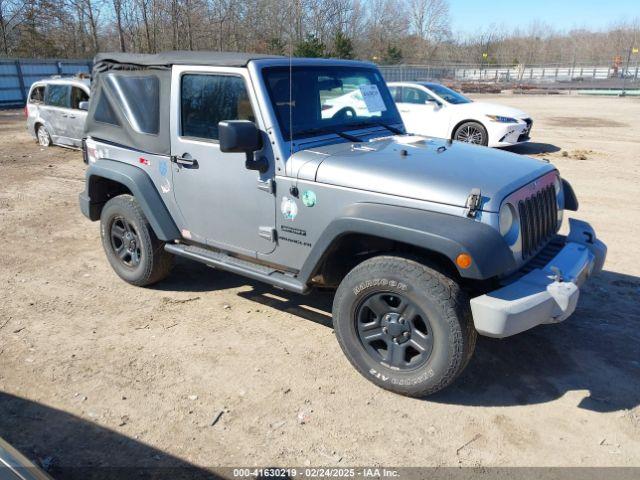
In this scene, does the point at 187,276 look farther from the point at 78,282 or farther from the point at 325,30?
the point at 325,30

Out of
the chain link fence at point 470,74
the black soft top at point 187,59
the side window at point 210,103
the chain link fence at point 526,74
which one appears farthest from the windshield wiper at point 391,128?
the chain link fence at point 526,74

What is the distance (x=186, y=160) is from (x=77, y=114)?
899cm

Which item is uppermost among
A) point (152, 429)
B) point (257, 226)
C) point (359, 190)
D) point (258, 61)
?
point (258, 61)

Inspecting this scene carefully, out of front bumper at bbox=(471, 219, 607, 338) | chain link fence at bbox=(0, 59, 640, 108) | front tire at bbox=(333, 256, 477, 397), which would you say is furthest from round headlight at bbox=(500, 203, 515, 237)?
chain link fence at bbox=(0, 59, 640, 108)

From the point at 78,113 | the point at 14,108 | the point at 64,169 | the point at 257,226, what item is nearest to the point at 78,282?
the point at 257,226

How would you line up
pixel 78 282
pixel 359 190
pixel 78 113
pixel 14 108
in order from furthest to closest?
pixel 14 108, pixel 78 113, pixel 78 282, pixel 359 190

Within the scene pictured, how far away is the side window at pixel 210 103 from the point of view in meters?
3.92

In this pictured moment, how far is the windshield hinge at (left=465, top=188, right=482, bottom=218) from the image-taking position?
3074 millimetres

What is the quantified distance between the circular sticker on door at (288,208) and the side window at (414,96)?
958 cm

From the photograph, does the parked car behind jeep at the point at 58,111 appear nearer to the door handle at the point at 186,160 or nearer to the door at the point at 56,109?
the door at the point at 56,109

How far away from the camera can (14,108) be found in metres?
25.0

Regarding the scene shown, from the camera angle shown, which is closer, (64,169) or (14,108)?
(64,169)

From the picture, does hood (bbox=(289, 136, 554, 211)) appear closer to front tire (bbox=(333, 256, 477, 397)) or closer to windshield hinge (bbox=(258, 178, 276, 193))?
windshield hinge (bbox=(258, 178, 276, 193))

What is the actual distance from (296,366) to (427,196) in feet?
4.97
